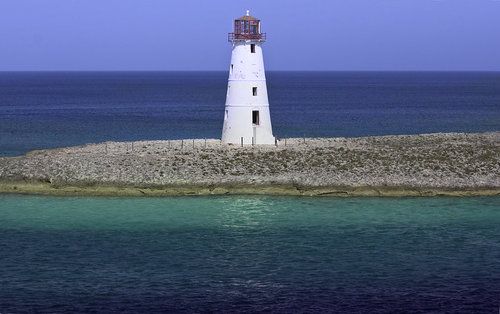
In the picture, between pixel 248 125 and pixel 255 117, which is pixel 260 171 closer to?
pixel 248 125

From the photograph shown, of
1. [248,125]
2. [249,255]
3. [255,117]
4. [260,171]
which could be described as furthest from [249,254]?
[255,117]

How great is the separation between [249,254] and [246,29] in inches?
932

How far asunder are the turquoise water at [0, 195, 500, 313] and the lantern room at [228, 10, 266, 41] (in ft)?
44.1

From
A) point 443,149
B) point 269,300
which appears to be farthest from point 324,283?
point 443,149

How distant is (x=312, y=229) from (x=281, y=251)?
4202 mm

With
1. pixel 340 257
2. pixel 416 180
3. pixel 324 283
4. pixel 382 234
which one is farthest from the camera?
pixel 416 180

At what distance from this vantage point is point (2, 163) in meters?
49.2

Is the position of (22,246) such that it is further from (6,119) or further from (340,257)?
(6,119)

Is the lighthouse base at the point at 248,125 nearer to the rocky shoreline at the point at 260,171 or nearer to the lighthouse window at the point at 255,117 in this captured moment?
the lighthouse window at the point at 255,117

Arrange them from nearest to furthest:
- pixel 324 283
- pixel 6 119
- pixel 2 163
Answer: pixel 324 283, pixel 2 163, pixel 6 119

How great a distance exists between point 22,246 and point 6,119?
73.8 metres

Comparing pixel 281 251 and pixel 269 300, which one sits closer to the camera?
pixel 269 300

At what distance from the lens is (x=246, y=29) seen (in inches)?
2018

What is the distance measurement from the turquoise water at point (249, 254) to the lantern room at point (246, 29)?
44.1 ft
